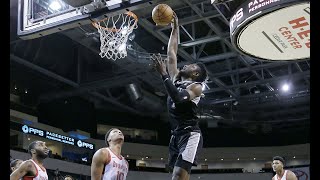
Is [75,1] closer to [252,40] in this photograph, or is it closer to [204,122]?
[252,40]

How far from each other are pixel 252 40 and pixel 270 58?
0.95 m

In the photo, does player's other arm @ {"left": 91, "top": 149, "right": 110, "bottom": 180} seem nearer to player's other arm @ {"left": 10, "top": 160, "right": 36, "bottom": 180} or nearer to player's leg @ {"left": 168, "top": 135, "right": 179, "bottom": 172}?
player's leg @ {"left": 168, "top": 135, "right": 179, "bottom": 172}

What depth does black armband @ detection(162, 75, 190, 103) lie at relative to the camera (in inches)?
175

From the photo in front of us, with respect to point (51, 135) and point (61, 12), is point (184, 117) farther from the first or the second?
point (51, 135)

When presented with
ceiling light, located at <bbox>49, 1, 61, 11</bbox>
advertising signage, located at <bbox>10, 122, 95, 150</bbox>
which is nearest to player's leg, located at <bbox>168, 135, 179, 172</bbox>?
ceiling light, located at <bbox>49, 1, 61, 11</bbox>

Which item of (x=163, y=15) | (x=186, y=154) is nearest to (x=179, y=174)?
(x=186, y=154)

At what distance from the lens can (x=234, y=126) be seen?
87.6 ft

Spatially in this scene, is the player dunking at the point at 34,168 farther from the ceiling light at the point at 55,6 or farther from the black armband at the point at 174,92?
the ceiling light at the point at 55,6

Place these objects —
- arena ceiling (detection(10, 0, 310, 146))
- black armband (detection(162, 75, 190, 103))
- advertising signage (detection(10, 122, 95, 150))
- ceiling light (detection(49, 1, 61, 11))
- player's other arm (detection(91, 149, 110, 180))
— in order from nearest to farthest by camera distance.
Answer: black armband (detection(162, 75, 190, 103)), player's other arm (detection(91, 149, 110, 180)), ceiling light (detection(49, 1, 61, 11)), arena ceiling (detection(10, 0, 310, 146)), advertising signage (detection(10, 122, 95, 150))

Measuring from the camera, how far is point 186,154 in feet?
15.5

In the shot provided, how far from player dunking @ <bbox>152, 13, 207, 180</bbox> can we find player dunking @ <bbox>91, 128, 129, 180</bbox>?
62 centimetres

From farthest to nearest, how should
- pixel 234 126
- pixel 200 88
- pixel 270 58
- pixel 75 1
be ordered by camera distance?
1. pixel 234 126
2. pixel 270 58
3. pixel 75 1
4. pixel 200 88

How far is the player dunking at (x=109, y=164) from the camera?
5070 mm

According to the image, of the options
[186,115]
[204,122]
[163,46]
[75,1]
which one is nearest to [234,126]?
[204,122]
